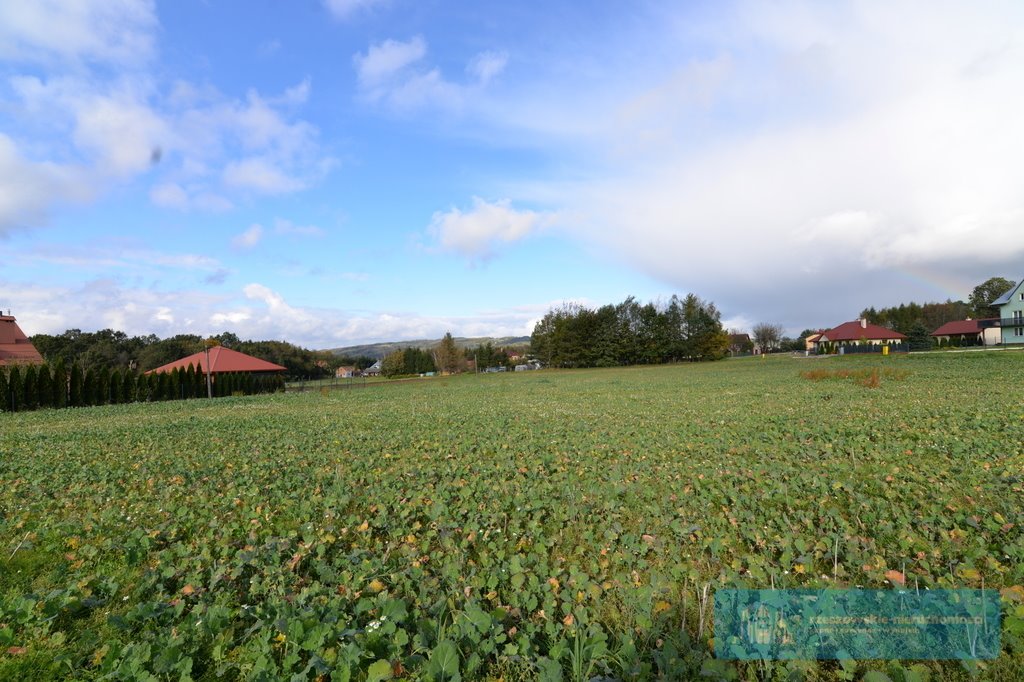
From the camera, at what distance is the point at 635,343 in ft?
247

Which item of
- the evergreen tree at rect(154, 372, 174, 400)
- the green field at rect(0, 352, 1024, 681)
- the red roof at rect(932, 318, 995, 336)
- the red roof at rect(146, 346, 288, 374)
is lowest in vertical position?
the green field at rect(0, 352, 1024, 681)

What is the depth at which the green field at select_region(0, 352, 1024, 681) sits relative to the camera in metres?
2.64

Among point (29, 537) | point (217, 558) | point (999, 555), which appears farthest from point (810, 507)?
point (29, 537)

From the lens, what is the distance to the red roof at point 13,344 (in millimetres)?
38250

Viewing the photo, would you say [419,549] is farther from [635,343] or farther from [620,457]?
[635,343]

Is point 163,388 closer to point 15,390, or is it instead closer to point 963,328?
point 15,390

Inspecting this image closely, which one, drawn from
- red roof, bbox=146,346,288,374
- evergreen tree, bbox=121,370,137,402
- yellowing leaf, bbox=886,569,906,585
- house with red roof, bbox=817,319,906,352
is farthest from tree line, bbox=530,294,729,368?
yellowing leaf, bbox=886,569,906,585

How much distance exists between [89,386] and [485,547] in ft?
117

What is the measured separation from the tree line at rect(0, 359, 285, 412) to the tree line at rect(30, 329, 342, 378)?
33.2 metres

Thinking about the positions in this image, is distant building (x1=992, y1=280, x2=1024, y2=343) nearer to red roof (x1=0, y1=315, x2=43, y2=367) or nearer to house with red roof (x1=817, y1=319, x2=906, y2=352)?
house with red roof (x1=817, y1=319, x2=906, y2=352)

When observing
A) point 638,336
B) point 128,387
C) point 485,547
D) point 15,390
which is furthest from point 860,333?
point 15,390

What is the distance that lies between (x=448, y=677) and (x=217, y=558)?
284cm

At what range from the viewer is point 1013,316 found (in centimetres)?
5834

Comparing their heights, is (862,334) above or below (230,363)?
above
